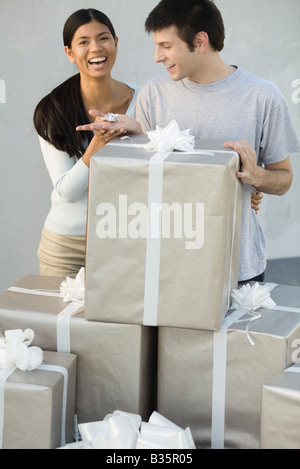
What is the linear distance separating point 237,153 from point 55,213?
75 centimetres

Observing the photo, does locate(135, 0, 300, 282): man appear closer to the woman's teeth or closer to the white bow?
the white bow

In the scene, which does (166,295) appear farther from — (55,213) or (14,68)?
(14,68)

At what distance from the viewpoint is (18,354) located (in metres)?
1.29

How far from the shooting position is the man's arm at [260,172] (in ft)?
4.62

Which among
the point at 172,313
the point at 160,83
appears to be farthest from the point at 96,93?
the point at 172,313

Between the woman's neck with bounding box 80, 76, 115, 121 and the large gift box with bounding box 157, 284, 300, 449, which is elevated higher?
the woman's neck with bounding box 80, 76, 115, 121

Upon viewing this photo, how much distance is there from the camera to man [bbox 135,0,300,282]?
1592 mm

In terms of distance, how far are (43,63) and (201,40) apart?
141 cm

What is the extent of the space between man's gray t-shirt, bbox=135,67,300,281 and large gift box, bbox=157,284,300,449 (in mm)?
308

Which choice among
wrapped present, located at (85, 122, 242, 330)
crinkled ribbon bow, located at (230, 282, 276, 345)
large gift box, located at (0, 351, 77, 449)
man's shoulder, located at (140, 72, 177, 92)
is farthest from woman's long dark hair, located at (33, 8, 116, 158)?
large gift box, located at (0, 351, 77, 449)

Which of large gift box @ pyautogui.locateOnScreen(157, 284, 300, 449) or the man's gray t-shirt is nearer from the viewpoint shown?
large gift box @ pyautogui.locateOnScreen(157, 284, 300, 449)

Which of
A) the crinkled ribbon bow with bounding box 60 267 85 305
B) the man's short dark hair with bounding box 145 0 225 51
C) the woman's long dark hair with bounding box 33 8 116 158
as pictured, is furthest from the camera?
the woman's long dark hair with bounding box 33 8 116 158

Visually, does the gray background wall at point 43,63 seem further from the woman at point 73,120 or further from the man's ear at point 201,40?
the man's ear at point 201,40

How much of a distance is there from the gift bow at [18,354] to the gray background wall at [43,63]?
5.31 feet
